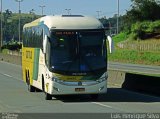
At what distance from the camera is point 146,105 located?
760 inches

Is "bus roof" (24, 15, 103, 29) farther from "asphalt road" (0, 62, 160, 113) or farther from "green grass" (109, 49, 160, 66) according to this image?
"green grass" (109, 49, 160, 66)

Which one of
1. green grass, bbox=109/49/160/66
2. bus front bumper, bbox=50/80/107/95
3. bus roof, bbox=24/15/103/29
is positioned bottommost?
green grass, bbox=109/49/160/66

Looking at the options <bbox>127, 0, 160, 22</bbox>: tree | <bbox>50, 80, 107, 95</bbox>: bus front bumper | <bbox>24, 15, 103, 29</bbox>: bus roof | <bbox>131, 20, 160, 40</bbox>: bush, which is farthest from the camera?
<bbox>127, 0, 160, 22</bbox>: tree

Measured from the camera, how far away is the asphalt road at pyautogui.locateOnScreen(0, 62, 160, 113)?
17.9 m

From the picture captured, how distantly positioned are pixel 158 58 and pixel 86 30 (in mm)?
49318

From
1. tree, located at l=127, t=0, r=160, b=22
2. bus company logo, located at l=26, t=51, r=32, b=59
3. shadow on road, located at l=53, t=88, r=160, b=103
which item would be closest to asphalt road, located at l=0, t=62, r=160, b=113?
shadow on road, located at l=53, t=88, r=160, b=103

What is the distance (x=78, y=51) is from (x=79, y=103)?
6.41 ft

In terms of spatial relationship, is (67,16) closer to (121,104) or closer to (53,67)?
(53,67)

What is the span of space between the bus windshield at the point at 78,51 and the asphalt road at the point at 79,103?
1.30 metres

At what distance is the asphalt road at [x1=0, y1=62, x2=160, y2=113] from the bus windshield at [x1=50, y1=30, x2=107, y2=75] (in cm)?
130

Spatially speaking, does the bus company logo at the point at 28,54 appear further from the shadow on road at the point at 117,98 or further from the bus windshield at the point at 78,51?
the bus windshield at the point at 78,51

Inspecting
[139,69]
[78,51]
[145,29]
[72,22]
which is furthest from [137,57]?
[78,51]

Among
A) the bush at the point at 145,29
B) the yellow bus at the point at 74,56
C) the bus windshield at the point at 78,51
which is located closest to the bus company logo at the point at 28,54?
the yellow bus at the point at 74,56

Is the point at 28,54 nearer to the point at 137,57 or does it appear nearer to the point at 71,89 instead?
the point at 71,89
